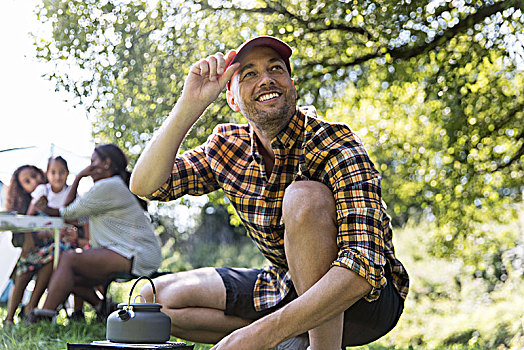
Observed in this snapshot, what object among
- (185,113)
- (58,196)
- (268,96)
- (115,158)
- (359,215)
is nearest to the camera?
(359,215)

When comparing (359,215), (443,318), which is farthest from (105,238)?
(443,318)

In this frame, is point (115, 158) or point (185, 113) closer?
point (185, 113)

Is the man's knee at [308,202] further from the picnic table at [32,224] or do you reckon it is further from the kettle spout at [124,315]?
the picnic table at [32,224]

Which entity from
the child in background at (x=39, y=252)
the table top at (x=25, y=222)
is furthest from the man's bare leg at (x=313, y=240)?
the child in background at (x=39, y=252)

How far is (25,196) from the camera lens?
4.63 meters

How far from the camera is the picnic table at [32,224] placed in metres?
4.22

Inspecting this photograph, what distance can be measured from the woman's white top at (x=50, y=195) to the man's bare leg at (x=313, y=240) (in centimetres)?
317

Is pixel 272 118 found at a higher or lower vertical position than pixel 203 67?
lower

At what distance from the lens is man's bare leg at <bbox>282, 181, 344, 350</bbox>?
5.83 feet

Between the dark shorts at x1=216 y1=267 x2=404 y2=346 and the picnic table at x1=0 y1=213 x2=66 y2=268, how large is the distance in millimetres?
2397

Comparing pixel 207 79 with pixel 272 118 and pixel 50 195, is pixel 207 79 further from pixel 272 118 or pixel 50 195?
pixel 50 195

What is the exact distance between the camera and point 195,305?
7.36 feet

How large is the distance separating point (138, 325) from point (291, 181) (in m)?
0.79

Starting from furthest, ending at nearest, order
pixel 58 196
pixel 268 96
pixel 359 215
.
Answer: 1. pixel 58 196
2. pixel 268 96
3. pixel 359 215
